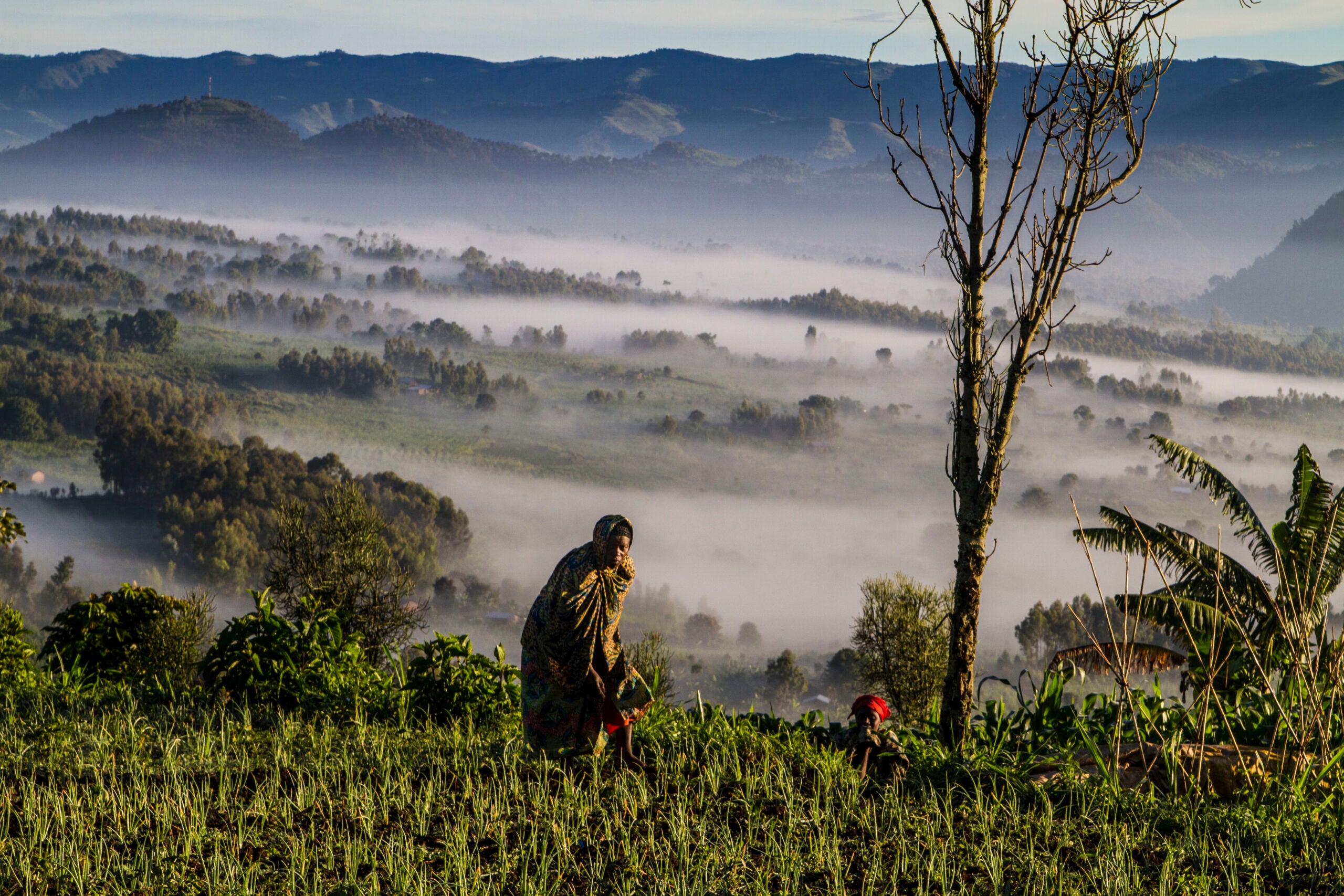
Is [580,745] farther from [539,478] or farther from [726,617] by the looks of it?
[539,478]

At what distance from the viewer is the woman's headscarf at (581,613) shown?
482 centimetres

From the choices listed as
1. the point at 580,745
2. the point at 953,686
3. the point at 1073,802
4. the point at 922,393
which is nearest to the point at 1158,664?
the point at 953,686

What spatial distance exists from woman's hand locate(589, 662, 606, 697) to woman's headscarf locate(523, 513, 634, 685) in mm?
42

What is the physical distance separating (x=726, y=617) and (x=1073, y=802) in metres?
99.2

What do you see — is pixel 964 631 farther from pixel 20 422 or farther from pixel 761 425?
pixel 761 425

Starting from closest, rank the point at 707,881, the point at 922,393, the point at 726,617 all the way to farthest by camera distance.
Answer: the point at 707,881, the point at 726,617, the point at 922,393

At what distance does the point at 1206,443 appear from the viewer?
149750mm

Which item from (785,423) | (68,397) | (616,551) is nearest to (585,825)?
(616,551)

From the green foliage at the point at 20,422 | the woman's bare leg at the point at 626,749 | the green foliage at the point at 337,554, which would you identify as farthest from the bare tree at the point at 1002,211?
the green foliage at the point at 20,422

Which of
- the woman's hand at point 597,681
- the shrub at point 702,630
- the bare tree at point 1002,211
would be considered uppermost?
the bare tree at point 1002,211

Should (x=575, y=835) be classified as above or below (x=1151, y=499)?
above

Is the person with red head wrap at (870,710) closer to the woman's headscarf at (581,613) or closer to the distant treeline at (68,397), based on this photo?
the woman's headscarf at (581,613)

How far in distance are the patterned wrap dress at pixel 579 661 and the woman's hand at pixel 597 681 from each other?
3cm

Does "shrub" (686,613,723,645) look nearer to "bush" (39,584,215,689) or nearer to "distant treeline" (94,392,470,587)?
"distant treeline" (94,392,470,587)
